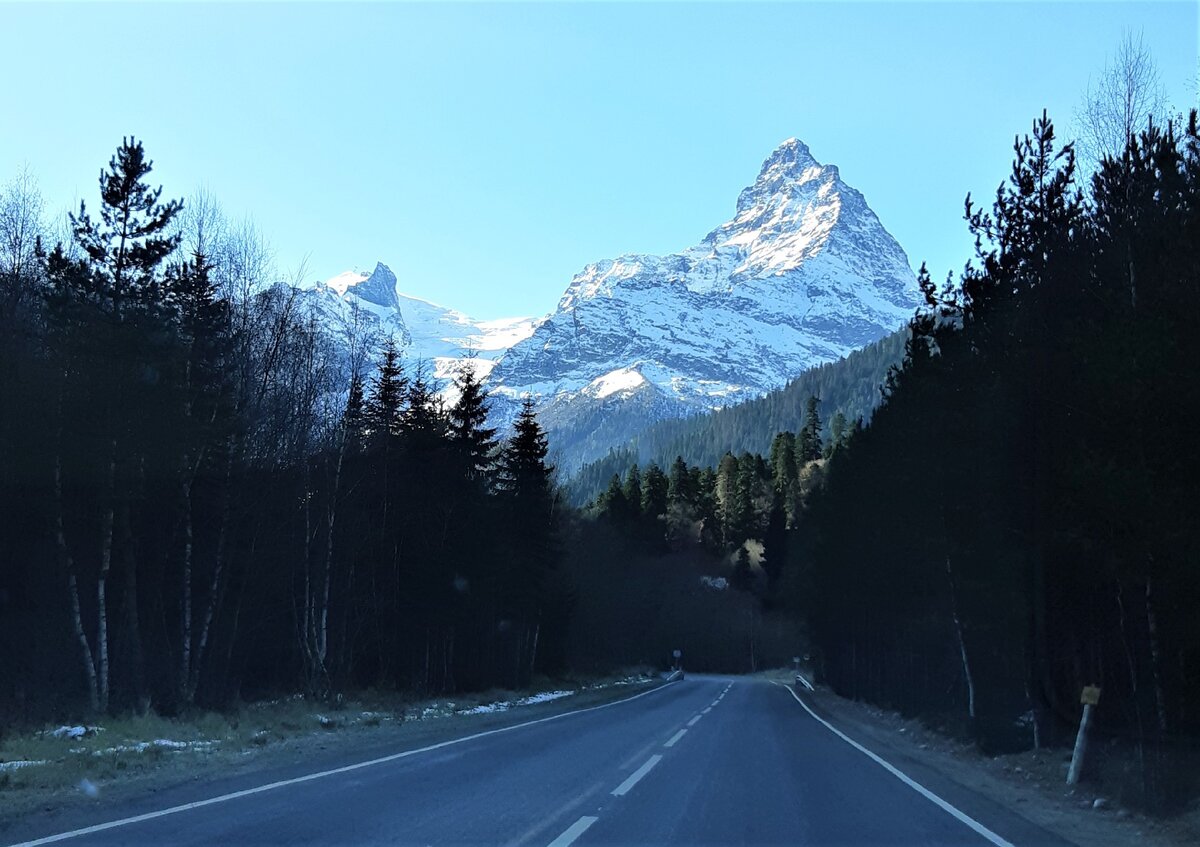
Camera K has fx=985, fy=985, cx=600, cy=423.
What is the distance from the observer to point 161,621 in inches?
1059

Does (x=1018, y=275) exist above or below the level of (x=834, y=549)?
above

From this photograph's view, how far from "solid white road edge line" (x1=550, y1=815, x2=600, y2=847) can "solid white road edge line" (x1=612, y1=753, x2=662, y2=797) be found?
5.74 feet

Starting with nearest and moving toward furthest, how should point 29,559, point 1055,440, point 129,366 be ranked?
1. point 1055,440
2. point 129,366
3. point 29,559

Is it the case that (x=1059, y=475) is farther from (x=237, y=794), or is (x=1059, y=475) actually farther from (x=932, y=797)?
(x=237, y=794)

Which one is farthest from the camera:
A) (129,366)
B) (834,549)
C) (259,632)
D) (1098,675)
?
(834,549)

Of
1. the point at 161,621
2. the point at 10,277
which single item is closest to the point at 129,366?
the point at 10,277

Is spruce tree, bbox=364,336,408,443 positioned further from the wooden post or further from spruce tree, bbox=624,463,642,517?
spruce tree, bbox=624,463,642,517

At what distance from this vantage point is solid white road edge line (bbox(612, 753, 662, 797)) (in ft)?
37.0

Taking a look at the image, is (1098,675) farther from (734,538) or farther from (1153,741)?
(734,538)

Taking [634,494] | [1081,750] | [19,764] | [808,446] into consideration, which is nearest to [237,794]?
[19,764]

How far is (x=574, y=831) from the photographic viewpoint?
8648 mm

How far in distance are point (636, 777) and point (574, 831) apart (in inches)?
163

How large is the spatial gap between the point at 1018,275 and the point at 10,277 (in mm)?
22139

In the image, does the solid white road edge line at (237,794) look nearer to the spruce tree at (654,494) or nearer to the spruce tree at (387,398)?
the spruce tree at (387,398)
